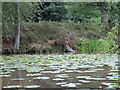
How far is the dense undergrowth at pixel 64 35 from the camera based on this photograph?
11.3 m

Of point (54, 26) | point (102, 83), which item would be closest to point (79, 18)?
point (54, 26)

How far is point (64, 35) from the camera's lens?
45.6ft

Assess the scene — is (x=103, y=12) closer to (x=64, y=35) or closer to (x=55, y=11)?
(x=55, y=11)

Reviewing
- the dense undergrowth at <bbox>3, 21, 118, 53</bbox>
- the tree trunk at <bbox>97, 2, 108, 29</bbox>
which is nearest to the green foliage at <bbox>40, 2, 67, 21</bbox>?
the dense undergrowth at <bbox>3, 21, 118, 53</bbox>

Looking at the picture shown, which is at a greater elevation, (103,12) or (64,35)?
(103,12)

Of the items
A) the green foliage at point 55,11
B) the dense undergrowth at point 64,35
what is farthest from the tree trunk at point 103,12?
the green foliage at point 55,11

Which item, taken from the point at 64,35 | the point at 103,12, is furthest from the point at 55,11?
the point at 64,35

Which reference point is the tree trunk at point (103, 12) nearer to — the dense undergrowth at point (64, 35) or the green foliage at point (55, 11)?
the dense undergrowth at point (64, 35)

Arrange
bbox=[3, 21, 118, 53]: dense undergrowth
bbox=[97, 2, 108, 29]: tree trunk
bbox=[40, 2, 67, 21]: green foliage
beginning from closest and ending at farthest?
1. bbox=[3, 21, 118, 53]: dense undergrowth
2. bbox=[97, 2, 108, 29]: tree trunk
3. bbox=[40, 2, 67, 21]: green foliage

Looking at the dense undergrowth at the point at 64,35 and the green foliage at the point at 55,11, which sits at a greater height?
the green foliage at the point at 55,11

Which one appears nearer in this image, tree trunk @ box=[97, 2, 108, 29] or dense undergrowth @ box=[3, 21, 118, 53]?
dense undergrowth @ box=[3, 21, 118, 53]

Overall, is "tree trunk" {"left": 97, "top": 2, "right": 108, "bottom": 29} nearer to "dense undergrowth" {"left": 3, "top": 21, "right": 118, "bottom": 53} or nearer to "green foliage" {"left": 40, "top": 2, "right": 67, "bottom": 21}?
"dense undergrowth" {"left": 3, "top": 21, "right": 118, "bottom": 53}

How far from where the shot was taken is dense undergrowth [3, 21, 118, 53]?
11.3 meters

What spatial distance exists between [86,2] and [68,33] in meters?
3.48
